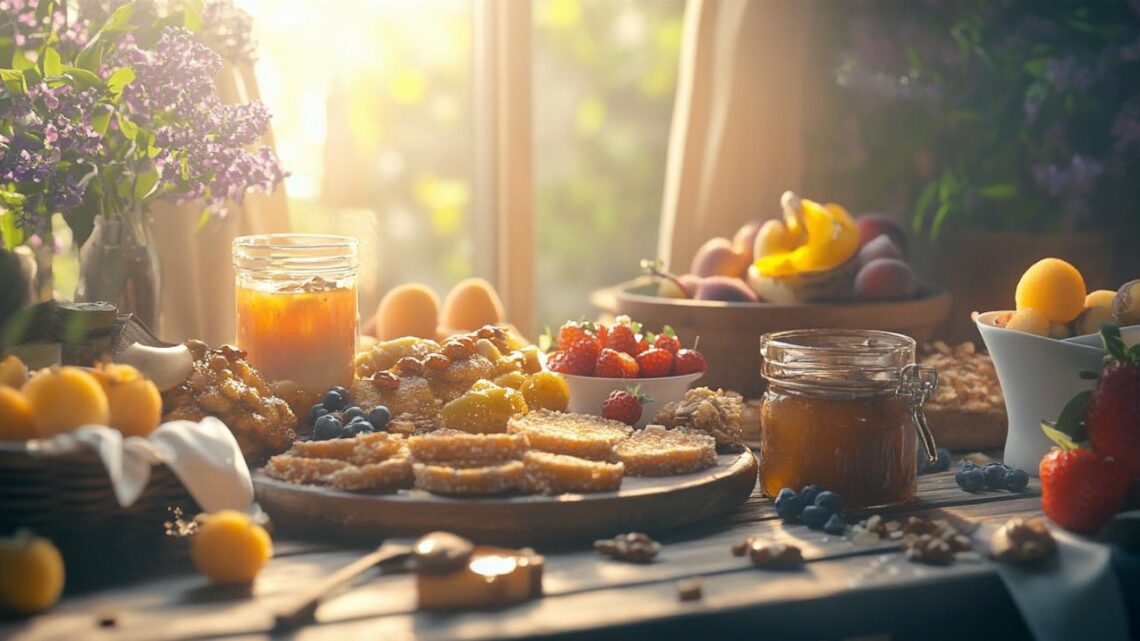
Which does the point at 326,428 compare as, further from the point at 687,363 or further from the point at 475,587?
the point at 687,363

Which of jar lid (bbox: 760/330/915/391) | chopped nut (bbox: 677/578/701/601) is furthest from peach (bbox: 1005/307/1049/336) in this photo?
chopped nut (bbox: 677/578/701/601)

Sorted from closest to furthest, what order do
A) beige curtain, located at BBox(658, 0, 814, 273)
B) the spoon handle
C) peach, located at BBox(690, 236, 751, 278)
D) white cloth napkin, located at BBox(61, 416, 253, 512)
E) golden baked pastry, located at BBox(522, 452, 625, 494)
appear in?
the spoon handle
white cloth napkin, located at BBox(61, 416, 253, 512)
golden baked pastry, located at BBox(522, 452, 625, 494)
peach, located at BBox(690, 236, 751, 278)
beige curtain, located at BBox(658, 0, 814, 273)

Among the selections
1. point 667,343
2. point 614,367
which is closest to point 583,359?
point 614,367

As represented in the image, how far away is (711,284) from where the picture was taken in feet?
8.29

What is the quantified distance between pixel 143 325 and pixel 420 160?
1598mm

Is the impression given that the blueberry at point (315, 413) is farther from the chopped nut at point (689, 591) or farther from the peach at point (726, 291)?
the peach at point (726, 291)

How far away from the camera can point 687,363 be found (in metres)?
2.14

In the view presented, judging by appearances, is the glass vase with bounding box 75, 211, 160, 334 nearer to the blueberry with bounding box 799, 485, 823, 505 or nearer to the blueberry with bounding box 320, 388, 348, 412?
the blueberry with bounding box 320, 388, 348, 412

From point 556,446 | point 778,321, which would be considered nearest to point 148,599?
point 556,446

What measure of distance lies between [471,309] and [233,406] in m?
0.86

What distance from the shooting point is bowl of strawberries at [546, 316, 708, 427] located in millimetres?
2084

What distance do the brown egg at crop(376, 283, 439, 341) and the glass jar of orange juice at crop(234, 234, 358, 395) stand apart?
44cm

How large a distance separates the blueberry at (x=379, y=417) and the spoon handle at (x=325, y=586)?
401 mm

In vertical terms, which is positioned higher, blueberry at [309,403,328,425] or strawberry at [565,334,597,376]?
strawberry at [565,334,597,376]
